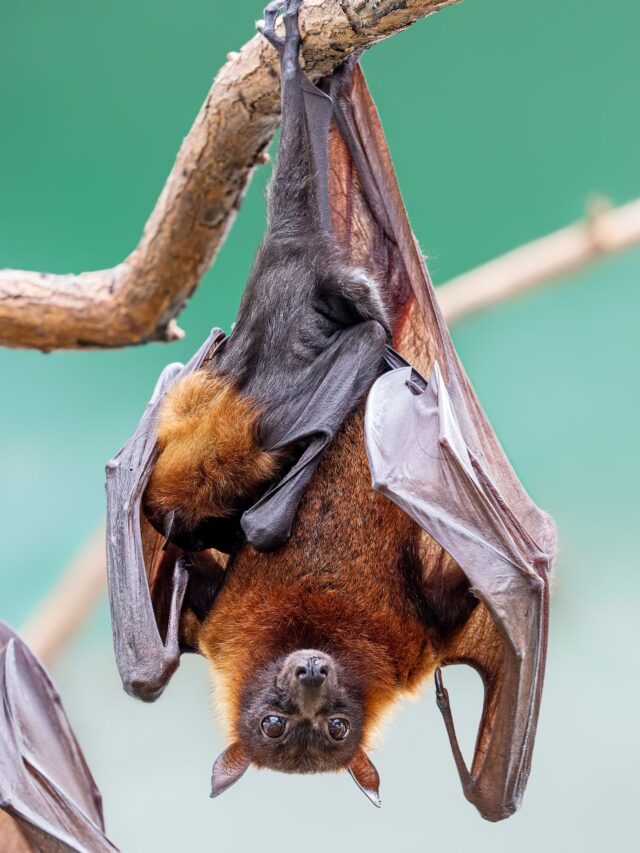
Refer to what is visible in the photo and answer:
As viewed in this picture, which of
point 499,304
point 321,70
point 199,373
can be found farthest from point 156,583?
point 499,304

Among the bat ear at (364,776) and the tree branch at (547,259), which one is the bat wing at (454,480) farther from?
the tree branch at (547,259)

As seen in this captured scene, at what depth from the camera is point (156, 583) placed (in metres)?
3.39

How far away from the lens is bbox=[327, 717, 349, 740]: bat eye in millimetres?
3055

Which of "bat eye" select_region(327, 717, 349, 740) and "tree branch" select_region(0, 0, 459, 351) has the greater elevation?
"tree branch" select_region(0, 0, 459, 351)

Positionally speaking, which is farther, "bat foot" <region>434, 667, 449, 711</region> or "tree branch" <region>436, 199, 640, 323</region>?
"tree branch" <region>436, 199, 640, 323</region>

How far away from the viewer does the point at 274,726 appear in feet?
9.95

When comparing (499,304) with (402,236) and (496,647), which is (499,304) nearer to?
(402,236)

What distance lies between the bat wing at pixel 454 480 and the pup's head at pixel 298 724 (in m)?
0.30

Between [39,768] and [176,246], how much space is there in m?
2.05

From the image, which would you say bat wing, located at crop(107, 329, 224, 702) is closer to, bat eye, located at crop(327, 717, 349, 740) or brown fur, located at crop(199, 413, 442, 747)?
brown fur, located at crop(199, 413, 442, 747)

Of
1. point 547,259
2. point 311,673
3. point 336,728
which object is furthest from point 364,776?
point 547,259

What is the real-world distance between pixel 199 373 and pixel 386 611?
39.9 inches

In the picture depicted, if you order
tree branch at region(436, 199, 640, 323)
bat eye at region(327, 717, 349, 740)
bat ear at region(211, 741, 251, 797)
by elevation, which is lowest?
bat ear at region(211, 741, 251, 797)

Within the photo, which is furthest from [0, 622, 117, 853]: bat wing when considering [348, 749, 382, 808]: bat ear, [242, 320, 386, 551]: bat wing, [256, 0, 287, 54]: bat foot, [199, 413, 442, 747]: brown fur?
[256, 0, 287, 54]: bat foot
